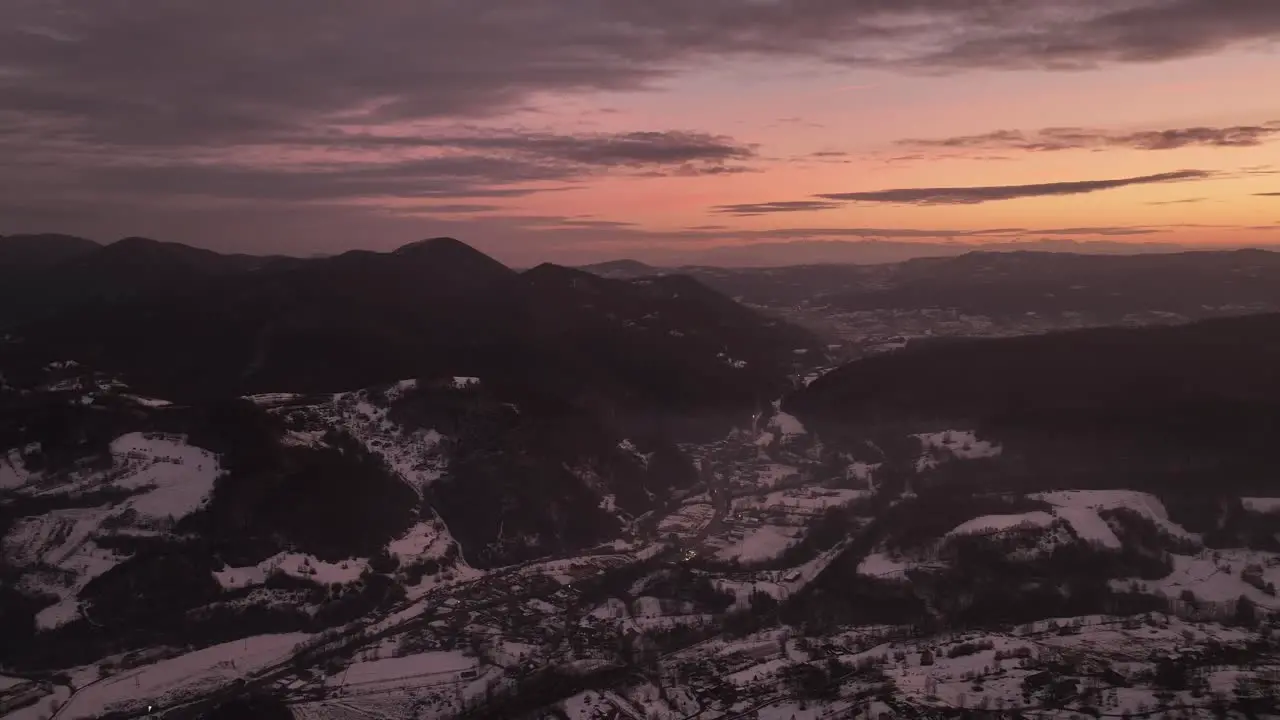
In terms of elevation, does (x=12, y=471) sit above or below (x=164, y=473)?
above

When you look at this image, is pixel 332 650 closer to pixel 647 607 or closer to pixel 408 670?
pixel 408 670

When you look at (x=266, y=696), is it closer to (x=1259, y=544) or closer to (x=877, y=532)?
(x=877, y=532)

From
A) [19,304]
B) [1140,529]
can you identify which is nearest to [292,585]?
[1140,529]

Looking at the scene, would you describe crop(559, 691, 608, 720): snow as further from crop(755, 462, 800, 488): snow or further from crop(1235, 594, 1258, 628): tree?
crop(755, 462, 800, 488): snow

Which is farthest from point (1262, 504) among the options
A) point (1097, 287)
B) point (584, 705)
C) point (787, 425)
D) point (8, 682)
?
point (1097, 287)

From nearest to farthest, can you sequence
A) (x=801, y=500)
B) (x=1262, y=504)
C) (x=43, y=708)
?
1. (x=43, y=708)
2. (x=1262, y=504)
3. (x=801, y=500)

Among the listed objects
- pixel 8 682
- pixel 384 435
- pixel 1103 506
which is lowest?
pixel 8 682
